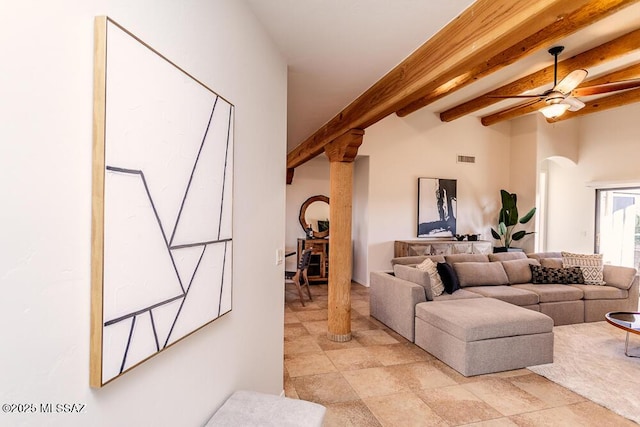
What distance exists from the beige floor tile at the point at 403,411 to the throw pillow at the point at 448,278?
6.09 ft

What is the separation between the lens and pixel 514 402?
275cm

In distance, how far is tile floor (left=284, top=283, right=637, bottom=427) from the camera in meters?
2.53

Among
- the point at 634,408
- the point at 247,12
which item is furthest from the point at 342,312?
the point at 247,12

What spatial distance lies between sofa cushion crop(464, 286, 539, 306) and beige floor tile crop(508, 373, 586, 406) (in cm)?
127

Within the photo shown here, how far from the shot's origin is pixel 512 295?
4.42 meters

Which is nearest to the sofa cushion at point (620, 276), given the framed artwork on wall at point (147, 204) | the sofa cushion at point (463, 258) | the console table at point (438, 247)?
the sofa cushion at point (463, 258)

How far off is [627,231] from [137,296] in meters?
8.65

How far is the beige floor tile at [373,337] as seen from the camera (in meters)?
4.02

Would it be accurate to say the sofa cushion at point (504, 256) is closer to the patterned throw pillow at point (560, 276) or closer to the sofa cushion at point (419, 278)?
the patterned throw pillow at point (560, 276)

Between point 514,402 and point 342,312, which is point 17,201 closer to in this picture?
point 514,402

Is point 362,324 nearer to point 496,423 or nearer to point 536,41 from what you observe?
point 496,423

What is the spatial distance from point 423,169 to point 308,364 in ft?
16.6


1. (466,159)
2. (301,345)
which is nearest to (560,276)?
(466,159)

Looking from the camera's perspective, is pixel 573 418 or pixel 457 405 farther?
pixel 457 405
